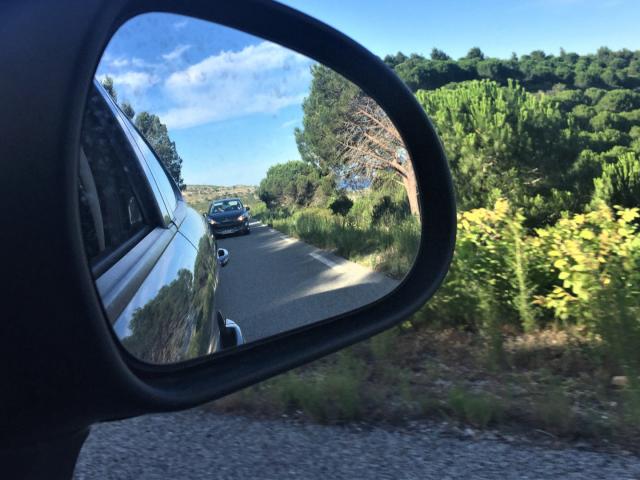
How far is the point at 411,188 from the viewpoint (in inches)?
95.8

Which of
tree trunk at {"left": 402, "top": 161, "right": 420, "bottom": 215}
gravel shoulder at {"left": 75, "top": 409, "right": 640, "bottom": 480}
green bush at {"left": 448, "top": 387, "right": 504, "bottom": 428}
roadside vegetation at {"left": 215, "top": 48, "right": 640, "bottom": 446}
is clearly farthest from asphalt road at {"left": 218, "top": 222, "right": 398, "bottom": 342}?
green bush at {"left": 448, "top": 387, "right": 504, "bottom": 428}

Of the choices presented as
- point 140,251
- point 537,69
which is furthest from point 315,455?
point 537,69

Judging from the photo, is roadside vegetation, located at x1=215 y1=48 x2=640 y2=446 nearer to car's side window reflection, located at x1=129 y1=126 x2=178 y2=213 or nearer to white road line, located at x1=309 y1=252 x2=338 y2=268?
white road line, located at x1=309 y1=252 x2=338 y2=268

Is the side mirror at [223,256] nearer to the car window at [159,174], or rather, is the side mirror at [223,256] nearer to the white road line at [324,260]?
the car window at [159,174]

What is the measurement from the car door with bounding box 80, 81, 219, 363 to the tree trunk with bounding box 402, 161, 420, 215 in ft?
2.66

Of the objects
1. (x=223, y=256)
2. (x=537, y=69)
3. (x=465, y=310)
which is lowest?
(x=465, y=310)

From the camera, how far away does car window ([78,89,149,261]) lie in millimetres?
1218

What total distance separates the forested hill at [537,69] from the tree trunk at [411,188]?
48888mm

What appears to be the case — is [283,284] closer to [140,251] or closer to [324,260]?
[324,260]

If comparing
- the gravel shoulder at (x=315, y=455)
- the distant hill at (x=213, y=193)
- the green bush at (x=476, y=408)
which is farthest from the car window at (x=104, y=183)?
the green bush at (x=476, y=408)

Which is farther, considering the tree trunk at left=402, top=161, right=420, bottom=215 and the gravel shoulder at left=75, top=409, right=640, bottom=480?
the gravel shoulder at left=75, top=409, right=640, bottom=480

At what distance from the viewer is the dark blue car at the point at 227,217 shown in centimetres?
184

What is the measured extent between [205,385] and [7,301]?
1.51 ft

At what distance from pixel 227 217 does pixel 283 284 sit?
0.32 m
